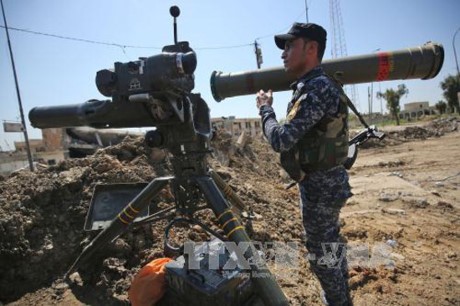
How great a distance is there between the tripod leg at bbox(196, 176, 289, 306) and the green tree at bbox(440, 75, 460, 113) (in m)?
49.1

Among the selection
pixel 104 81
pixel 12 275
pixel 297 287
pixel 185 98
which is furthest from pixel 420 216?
pixel 12 275

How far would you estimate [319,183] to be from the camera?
224 cm

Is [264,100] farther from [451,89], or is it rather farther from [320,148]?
[451,89]

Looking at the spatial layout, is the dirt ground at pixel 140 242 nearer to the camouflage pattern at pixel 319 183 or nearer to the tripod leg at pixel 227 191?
the tripod leg at pixel 227 191

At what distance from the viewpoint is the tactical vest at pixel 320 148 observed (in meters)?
2.17

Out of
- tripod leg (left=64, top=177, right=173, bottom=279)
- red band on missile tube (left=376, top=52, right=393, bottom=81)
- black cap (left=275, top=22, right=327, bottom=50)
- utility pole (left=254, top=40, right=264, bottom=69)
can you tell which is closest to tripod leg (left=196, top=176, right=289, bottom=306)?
tripod leg (left=64, top=177, right=173, bottom=279)

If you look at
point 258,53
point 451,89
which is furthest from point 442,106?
A: point 258,53

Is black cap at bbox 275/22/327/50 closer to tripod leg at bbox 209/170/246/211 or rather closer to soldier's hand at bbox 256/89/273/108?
soldier's hand at bbox 256/89/273/108

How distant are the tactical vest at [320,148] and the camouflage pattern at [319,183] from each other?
0.11 ft

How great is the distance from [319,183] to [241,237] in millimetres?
621

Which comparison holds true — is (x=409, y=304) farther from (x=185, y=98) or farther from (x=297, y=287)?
(x=185, y=98)

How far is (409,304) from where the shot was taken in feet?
9.25

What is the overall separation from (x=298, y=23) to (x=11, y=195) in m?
3.22

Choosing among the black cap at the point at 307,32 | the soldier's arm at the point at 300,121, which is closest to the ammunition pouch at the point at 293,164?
the soldier's arm at the point at 300,121
